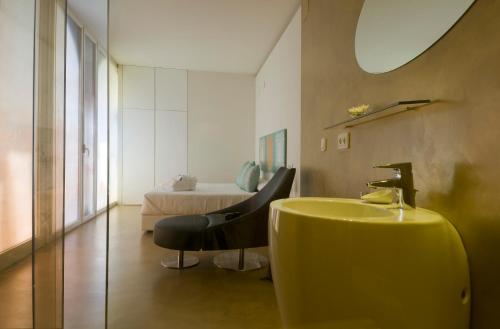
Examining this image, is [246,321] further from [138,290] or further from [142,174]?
[142,174]

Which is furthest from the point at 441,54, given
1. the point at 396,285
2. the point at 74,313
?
the point at 74,313

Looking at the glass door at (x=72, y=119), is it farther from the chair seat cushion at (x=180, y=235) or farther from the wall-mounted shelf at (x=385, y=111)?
the wall-mounted shelf at (x=385, y=111)

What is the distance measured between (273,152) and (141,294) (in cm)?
252

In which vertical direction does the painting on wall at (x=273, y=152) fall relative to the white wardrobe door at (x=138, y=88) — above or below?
below

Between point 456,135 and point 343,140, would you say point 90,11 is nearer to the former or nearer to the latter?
point 343,140

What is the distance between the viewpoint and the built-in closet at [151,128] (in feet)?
17.7

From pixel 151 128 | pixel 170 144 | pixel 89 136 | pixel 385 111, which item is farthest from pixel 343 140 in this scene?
pixel 151 128

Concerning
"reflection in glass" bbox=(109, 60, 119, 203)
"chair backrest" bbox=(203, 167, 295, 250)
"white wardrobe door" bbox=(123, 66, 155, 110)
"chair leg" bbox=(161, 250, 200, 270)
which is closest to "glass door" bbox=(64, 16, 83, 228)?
"chair leg" bbox=(161, 250, 200, 270)

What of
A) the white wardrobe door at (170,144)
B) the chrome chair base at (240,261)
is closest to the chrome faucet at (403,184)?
the chrome chair base at (240,261)

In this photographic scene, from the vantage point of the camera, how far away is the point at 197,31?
3848 millimetres

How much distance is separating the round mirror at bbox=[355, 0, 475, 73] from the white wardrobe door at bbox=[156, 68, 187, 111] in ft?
14.5

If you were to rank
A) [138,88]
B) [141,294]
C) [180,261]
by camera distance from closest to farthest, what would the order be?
[141,294]
[180,261]
[138,88]

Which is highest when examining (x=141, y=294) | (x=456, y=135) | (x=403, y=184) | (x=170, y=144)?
(x=170, y=144)

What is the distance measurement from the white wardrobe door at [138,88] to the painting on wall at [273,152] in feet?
7.73
